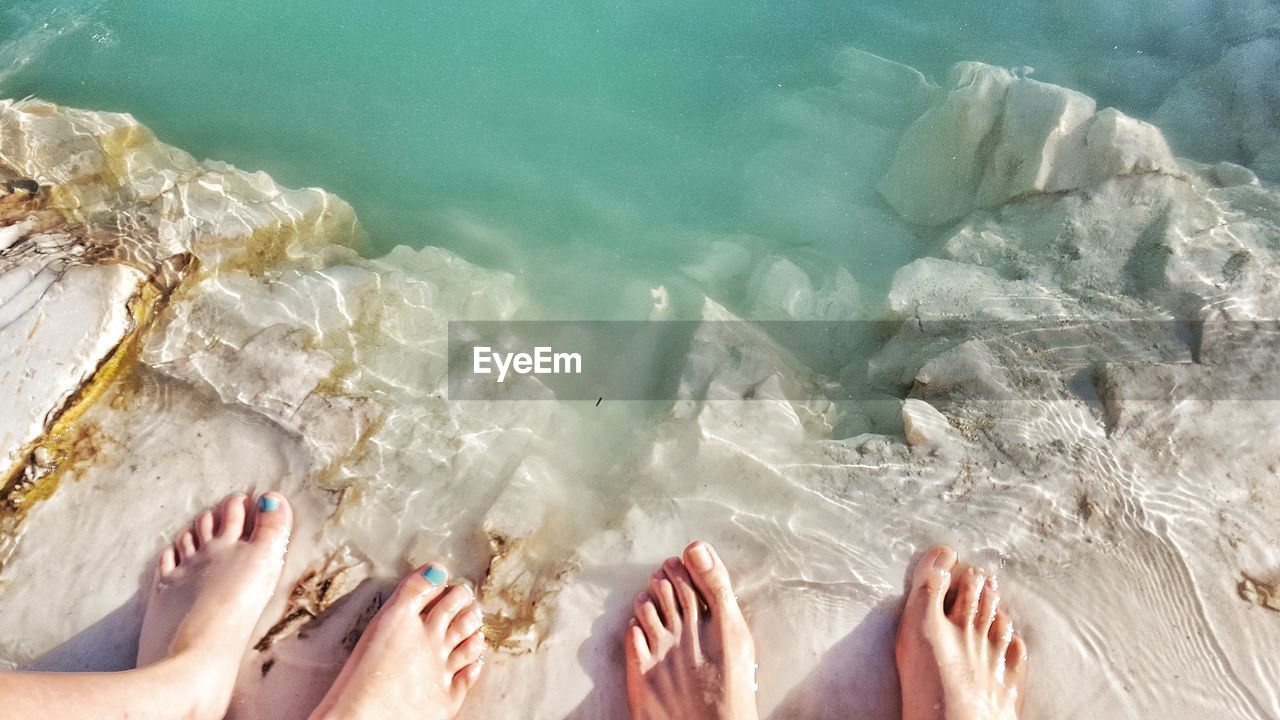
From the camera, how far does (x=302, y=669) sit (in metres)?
2.25

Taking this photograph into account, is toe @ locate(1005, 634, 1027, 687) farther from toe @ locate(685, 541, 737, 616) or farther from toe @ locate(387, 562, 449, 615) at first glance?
toe @ locate(387, 562, 449, 615)

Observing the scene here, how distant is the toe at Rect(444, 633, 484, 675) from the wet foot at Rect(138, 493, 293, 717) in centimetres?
65

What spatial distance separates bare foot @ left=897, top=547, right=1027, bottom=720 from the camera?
2121 millimetres

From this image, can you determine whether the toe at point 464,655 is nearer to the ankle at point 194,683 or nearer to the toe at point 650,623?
the toe at point 650,623

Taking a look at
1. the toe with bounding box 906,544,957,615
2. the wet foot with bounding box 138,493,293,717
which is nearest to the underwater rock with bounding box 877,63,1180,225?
the toe with bounding box 906,544,957,615

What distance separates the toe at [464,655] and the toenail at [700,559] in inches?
28.2

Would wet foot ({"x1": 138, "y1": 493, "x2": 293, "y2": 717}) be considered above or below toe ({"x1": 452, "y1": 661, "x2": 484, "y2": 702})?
above

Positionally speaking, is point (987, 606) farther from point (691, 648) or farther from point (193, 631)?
point (193, 631)

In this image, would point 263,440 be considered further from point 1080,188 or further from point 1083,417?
point 1080,188

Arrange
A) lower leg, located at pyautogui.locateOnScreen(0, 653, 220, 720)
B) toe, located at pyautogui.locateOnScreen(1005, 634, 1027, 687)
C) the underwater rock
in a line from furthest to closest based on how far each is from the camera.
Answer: the underwater rock
toe, located at pyautogui.locateOnScreen(1005, 634, 1027, 687)
lower leg, located at pyautogui.locateOnScreen(0, 653, 220, 720)

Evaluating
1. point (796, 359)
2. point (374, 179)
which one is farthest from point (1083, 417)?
point (374, 179)

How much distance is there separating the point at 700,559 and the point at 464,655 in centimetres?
80

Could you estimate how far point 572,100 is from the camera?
390cm

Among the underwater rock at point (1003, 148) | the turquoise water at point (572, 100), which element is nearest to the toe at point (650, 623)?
the turquoise water at point (572, 100)
